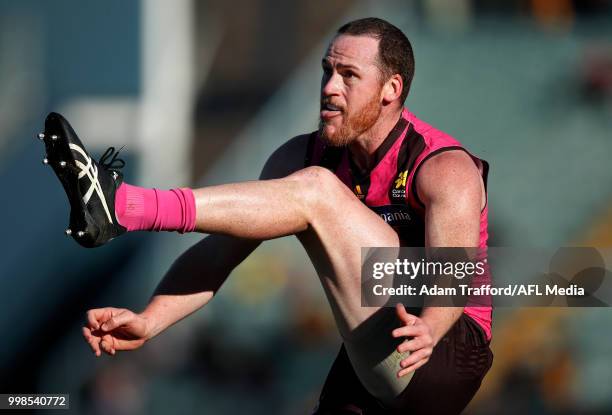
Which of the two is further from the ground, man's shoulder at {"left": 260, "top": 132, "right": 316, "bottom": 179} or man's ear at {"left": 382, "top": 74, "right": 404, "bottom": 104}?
man's ear at {"left": 382, "top": 74, "right": 404, "bottom": 104}

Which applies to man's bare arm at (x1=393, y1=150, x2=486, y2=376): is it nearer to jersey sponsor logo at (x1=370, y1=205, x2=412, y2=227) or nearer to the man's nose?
jersey sponsor logo at (x1=370, y1=205, x2=412, y2=227)

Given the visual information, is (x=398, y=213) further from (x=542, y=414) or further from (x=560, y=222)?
(x=560, y=222)

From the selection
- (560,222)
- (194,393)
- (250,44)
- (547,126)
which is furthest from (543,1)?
(194,393)

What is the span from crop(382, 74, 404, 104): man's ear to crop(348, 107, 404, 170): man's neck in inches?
1.9

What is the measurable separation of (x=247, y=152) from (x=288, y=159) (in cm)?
328

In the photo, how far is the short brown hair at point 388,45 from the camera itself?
143 inches

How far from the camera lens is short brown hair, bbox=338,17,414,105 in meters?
3.62

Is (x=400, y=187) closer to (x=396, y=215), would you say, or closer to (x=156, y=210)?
(x=396, y=215)

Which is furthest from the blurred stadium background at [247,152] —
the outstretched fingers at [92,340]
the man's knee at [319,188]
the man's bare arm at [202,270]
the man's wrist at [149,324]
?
the man's knee at [319,188]

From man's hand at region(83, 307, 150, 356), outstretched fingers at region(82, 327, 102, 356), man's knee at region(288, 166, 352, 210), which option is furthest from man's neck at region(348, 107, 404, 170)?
outstretched fingers at region(82, 327, 102, 356)

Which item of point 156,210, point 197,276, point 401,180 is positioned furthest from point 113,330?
point 401,180

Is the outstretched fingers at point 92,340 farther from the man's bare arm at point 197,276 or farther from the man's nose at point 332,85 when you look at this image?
the man's nose at point 332,85

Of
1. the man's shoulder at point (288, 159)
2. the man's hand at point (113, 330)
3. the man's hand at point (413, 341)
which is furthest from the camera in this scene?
the man's shoulder at point (288, 159)

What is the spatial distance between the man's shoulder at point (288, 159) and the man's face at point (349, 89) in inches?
7.2
